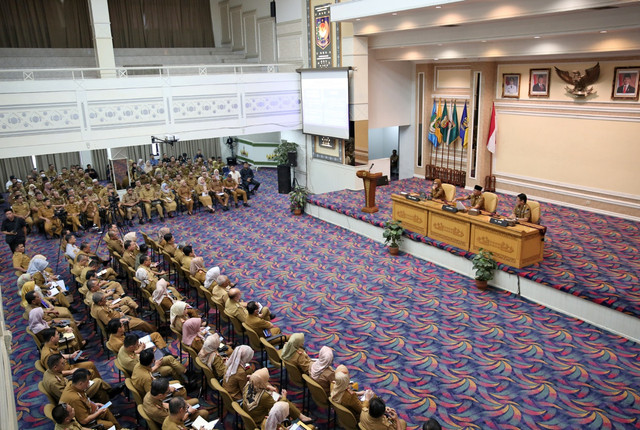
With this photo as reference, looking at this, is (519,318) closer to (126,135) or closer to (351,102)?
(351,102)

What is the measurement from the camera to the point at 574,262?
834cm

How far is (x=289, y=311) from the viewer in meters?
8.04

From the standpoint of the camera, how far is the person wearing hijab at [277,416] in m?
4.48

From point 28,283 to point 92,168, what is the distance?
12421 millimetres

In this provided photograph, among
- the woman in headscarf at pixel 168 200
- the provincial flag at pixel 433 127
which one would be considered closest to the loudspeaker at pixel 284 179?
the woman in headscarf at pixel 168 200

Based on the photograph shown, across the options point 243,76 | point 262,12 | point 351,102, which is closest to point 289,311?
point 351,102

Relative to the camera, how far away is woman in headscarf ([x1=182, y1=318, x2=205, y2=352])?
6059mm

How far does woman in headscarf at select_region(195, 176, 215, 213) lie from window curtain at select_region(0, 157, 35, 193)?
8.07m

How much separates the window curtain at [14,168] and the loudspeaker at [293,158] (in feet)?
32.3

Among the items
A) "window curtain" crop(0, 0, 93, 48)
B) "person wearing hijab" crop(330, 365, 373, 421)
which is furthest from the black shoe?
"window curtain" crop(0, 0, 93, 48)

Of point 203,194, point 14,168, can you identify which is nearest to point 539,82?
point 203,194

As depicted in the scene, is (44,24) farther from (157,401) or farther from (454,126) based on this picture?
(157,401)

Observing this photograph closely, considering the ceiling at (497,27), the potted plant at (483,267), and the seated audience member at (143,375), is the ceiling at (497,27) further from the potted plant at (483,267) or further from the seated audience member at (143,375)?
the seated audience member at (143,375)

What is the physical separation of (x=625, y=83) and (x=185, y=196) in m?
10.9
